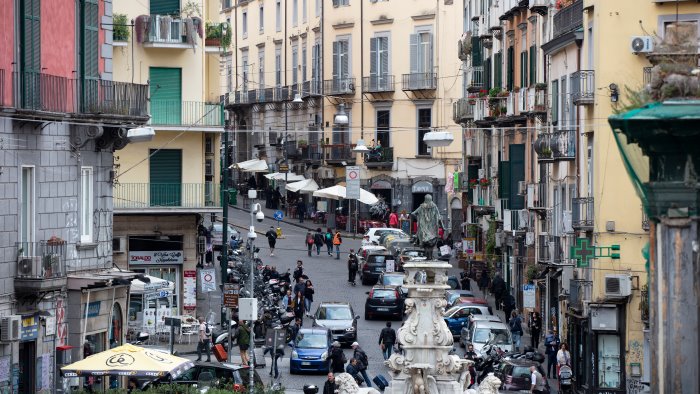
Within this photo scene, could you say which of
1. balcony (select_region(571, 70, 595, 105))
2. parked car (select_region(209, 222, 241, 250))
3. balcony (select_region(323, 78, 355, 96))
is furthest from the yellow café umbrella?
balcony (select_region(323, 78, 355, 96))

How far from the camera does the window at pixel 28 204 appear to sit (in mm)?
33375

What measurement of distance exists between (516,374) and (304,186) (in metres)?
48.6

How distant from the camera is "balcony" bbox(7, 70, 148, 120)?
1268 inches

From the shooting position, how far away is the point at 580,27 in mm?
45094

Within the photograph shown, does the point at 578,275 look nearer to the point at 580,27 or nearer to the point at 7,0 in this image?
the point at 580,27

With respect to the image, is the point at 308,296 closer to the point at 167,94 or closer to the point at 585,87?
the point at 167,94

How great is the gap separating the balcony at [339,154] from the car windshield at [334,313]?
35.8 meters

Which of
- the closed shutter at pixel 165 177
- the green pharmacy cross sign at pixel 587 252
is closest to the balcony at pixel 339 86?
the closed shutter at pixel 165 177

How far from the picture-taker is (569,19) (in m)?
46.8

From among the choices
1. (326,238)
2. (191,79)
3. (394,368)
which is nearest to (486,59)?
(326,238)

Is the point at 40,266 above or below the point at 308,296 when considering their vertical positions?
above

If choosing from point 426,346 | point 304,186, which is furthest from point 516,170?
point 426,346

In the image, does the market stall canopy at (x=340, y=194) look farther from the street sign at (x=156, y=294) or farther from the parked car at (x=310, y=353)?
the parked car at (x=310, y=353)

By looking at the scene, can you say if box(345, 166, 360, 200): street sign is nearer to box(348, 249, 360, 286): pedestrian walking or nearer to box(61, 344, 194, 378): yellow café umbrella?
box(348, 249, 360, 286): pedestrian walking
